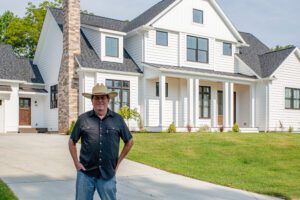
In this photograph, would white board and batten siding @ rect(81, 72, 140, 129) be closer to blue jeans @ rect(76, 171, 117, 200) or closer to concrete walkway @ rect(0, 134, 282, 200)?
concrete walkway @ rect(0, 134, 282, 200)

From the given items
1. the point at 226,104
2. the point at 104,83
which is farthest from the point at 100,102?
the point at 226,104

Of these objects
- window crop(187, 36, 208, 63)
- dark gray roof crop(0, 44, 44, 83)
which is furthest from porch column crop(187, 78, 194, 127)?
dark gray roof crop(0, 44, 44, 83)

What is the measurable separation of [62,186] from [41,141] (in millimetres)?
8955

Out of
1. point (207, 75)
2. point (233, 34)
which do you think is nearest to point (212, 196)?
point (207, 75)

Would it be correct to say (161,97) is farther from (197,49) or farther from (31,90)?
(31,90)

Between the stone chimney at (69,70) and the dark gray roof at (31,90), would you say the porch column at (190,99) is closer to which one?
the stone chimney at (69,70)

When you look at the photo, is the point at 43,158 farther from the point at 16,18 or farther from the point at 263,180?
the point at 16,18

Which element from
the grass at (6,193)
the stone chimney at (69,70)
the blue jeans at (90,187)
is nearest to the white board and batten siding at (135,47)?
the stone chimney at (69,70)

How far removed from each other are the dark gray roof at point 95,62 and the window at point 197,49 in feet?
12.8

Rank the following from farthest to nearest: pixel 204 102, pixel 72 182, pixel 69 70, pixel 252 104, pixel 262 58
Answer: pixel 262 58, pixel 252 104, pixel 204 102, pixel 69 70, pixel 72 182

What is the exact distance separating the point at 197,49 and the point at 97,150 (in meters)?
21.9

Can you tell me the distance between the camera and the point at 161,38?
24719 mm

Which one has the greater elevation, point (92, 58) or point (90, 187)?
point (92, 58)

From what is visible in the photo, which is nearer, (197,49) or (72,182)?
(72,182)
